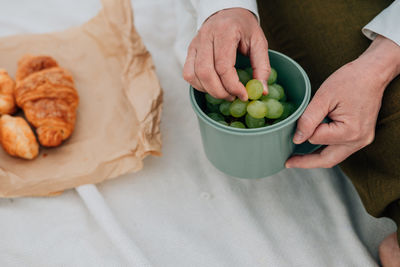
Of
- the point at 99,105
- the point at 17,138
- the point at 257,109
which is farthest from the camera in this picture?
the point at 99,105

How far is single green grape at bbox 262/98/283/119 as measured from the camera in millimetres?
608

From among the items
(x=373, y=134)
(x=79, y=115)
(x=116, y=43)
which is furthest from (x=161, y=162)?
(x=373, y=134)

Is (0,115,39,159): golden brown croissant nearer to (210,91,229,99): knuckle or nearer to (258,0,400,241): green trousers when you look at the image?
(210,91,229,99): knuckle

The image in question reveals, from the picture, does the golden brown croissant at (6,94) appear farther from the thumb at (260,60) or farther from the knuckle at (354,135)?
the knuckle at (354,135)

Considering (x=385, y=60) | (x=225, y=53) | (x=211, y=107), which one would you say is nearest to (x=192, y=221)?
(x=211, y=107)

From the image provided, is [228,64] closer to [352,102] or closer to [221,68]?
[221,68]

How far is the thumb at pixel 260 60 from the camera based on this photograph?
62 cm

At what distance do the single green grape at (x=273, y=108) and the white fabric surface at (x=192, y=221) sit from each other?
1.09 feet

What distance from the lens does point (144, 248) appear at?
2.66 feet

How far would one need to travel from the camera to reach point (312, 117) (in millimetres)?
602

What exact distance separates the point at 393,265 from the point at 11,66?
1093 mm

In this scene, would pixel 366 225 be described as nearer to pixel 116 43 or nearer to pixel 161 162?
pixel 161 162

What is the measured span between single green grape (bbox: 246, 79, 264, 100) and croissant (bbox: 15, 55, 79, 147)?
514 mm

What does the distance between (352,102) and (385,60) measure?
0.34 ft
